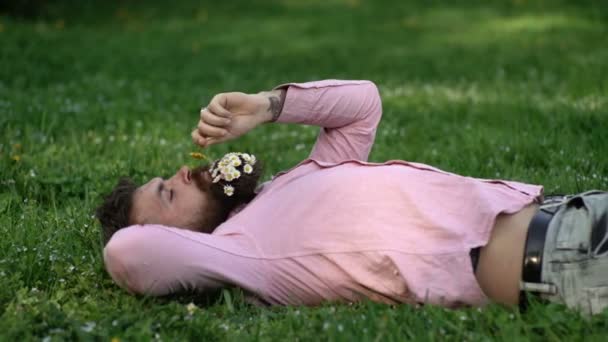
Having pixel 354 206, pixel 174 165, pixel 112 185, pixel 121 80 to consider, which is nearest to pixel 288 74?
pixel 121 80

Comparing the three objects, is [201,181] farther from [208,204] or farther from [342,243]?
[342,243]

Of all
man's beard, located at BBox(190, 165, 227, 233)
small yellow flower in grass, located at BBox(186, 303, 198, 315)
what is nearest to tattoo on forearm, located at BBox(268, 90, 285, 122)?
man's beard, located at BBox(190, 165, 227, 233)

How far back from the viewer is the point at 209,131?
3.43 metres

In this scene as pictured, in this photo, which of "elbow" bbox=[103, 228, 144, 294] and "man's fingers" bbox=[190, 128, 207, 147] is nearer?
"elbow" bbox=[103, 228, 144, 294]

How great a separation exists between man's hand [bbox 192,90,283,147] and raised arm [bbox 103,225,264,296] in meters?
0.46

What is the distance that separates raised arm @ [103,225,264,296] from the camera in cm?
308

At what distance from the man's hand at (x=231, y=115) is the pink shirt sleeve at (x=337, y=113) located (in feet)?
0.35

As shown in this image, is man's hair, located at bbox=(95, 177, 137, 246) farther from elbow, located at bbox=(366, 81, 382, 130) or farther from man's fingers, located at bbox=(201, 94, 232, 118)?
elbow, located at bbox=(366, 81, 382, 130)

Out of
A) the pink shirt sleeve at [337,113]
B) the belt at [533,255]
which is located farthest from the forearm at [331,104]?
the belt at [533,255]

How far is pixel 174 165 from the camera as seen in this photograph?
5.36m

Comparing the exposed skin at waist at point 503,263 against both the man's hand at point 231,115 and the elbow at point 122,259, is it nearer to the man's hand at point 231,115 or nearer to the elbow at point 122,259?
the man's hand at point 231,115

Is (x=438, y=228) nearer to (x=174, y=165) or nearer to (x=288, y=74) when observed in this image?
(x=174, y=165)

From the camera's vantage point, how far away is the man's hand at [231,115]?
344 cm

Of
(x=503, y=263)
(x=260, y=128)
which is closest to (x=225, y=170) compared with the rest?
(x=503, y=263)
